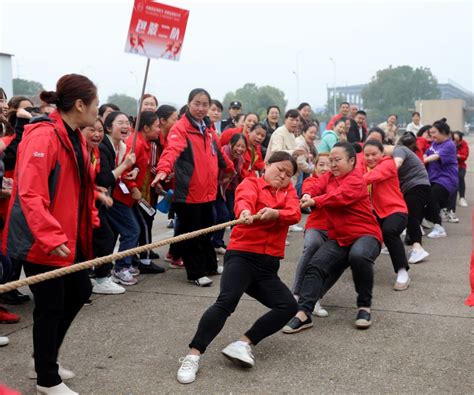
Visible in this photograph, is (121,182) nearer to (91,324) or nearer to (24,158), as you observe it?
(91,324)

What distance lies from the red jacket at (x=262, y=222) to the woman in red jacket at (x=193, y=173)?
164 cm

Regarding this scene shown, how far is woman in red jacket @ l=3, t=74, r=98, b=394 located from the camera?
9.72 feet

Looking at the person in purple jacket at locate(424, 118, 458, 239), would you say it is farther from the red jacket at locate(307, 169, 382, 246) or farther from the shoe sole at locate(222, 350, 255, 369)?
the shoe sole at locate(222, 350, 255, 369)

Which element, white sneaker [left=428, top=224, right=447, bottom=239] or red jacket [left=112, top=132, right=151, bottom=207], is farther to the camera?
white sneaker [left=428, top=224, right=447, bottom=239]

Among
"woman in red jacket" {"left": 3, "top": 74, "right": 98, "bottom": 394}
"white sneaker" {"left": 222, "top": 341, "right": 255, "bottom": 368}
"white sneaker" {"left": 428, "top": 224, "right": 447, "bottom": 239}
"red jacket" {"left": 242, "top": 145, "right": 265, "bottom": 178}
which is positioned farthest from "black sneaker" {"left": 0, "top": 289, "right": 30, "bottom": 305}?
"white sneaker" {"left": 428, "top": 224, "right": 447, "bottom": 239}

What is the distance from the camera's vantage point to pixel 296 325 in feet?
14.2

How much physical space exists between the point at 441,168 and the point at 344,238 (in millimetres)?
4294

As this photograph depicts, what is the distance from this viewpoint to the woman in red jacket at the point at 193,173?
5582 mm

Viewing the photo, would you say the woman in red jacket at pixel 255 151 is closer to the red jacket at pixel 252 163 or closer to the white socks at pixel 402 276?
the red jacket at pixel 252 163

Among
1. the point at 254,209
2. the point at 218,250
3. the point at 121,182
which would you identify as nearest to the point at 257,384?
the point at 254,209

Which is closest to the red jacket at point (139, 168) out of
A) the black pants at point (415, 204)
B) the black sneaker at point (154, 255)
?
the black sneaker at point (154, 255)

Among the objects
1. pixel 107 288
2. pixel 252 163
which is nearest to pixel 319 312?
pixel 107 288

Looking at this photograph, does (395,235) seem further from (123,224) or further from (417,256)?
(123,224)

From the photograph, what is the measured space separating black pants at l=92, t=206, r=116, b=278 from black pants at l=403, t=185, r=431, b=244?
11.3ft
